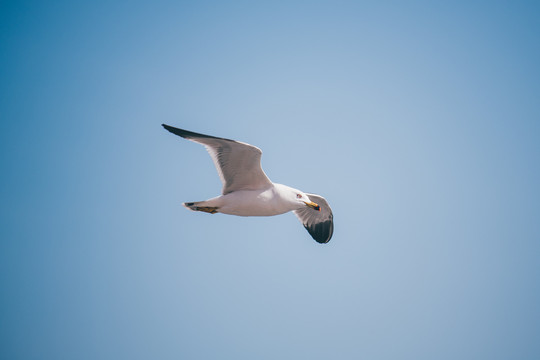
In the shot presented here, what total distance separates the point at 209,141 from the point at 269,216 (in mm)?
1751

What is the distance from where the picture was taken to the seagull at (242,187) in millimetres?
6836

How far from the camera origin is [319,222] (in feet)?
31.8

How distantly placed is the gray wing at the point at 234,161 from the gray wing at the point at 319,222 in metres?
2.51

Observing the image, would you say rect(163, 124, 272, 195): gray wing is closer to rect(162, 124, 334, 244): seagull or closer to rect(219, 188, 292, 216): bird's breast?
rect(162, 124, 334, 244): seagull

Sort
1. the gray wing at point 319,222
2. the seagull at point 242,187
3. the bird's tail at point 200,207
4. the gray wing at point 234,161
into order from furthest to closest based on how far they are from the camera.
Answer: the gray wing at point 319,222 → the bird's tail at point 200,207 → the seagull at point 242,187 → the gray wing at point 234,161

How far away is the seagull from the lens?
22.4 ft

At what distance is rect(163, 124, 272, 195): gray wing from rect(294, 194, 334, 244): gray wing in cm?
251

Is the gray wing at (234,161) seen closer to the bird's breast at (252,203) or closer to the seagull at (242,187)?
the seagull at (242,187)

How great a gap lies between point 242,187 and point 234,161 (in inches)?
21.5

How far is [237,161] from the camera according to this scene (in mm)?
7070

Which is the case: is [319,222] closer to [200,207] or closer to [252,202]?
[252,202]

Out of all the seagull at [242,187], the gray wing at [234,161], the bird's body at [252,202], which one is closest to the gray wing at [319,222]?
the seagull at [242,187]

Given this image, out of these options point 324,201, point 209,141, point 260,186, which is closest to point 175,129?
point 209,141

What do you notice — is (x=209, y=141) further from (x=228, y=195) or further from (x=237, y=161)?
(x=228, y=195)
